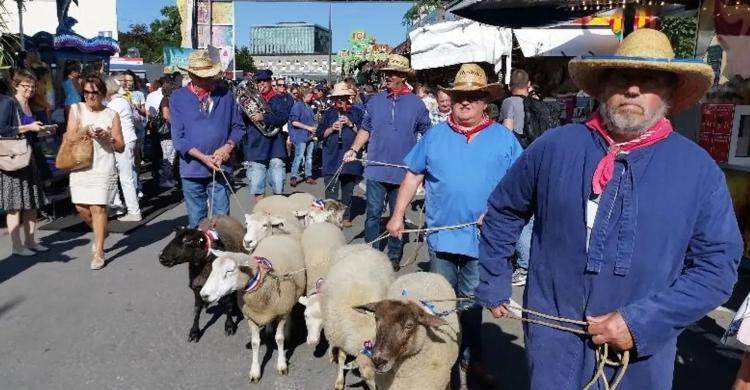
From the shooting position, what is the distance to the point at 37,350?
Result: 14.1 feet

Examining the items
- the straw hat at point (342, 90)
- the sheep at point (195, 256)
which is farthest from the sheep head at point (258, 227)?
the straw hat at point (342, 90)

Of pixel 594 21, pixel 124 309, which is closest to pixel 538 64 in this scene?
pixel 594 21

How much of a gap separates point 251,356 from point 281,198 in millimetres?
2144

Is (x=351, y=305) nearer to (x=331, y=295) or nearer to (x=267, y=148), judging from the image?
(x=331, y=295)

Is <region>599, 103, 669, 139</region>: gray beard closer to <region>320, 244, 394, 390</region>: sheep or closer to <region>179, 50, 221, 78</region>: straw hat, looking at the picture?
<region>320, 244, 394, 390</region>: sheep

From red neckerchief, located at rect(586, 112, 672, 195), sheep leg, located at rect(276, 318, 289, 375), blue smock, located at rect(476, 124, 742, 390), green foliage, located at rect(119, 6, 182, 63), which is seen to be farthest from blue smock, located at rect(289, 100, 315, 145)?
green foliage, located at rect(119, 6, 182, 63)

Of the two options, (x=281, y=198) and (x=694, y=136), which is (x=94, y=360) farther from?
(x=694, y=136)

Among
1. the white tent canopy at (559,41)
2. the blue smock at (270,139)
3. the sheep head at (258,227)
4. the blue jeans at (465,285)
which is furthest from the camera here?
the white tent canopy at (559,41)

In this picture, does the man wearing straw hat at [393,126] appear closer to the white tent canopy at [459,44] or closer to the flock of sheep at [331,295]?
the flock of sheep at [331,295]

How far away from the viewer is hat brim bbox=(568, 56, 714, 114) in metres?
1.88

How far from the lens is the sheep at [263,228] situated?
503 centimetres

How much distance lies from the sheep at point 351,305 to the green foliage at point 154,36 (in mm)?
55204

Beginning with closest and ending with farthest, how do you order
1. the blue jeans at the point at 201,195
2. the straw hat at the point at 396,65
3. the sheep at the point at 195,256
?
the sheep at the point at 195,256, the blue jeans at the point at 201,195, the straw hat at the point at 396,65

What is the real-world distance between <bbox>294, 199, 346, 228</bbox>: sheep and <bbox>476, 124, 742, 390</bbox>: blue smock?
12.6 feet
